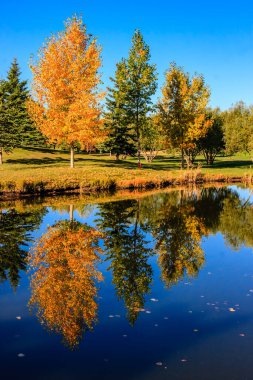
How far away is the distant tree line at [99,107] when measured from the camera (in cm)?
3591

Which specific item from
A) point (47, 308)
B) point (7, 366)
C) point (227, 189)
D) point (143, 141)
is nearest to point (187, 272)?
point (47, 308)

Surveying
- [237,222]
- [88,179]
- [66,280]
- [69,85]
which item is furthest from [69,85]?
[66,280]

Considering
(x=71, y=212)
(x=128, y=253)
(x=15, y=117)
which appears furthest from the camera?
(x=15, y=117)

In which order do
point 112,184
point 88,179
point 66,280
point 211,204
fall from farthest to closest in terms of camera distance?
point 112,184
point 88,179
point 211,204
point 66,280

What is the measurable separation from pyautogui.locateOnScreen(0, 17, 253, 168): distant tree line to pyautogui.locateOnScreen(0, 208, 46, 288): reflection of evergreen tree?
1499 centimetres

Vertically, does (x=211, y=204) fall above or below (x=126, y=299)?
above

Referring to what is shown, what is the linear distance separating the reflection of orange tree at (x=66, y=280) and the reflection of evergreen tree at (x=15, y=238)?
51 cm

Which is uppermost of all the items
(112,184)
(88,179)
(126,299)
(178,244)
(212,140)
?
(212,140)

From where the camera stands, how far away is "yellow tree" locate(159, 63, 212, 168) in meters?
47.2

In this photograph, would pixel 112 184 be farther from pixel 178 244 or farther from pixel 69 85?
pixel 178 244

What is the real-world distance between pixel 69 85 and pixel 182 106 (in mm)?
16668

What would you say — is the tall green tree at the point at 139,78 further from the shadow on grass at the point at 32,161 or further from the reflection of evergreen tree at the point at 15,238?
the reflection of evergreen tree at the point at 15,238

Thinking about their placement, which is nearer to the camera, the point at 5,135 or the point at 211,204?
the point at 211,204

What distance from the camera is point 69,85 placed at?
3597cm
